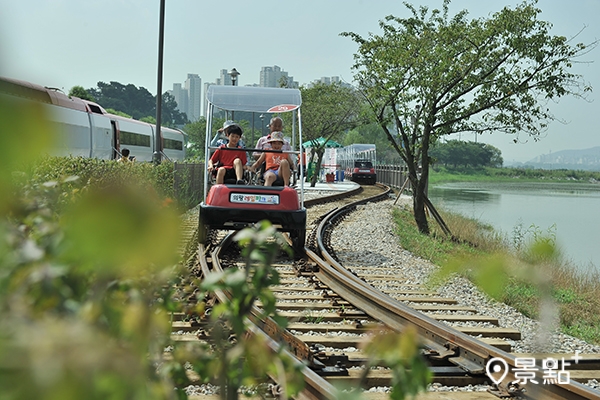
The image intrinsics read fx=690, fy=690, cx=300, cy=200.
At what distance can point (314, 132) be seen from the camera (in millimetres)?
54688

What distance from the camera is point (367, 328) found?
5.79 m

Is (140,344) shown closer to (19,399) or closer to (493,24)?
(19,399)

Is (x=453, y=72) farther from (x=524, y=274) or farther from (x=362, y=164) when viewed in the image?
(x=362, y=164)

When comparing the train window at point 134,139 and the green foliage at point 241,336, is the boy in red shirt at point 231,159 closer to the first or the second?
the green foliage at point 241,336

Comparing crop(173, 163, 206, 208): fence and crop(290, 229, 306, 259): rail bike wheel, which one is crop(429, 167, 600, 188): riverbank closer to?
crop(173, 163, 206, 208): fence

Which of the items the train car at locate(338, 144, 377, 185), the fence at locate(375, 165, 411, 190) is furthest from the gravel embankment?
the train car at locate(338, 144, 377, 185)

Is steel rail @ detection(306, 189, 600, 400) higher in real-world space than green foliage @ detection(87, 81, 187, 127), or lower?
lower

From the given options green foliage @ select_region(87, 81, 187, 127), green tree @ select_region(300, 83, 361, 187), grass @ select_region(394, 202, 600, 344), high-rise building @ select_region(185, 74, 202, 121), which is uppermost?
high-rise building @ select_region(185, 74, 202, 121)

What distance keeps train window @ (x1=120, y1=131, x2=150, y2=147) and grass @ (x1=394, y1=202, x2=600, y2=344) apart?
548 inches

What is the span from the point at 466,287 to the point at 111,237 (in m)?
8.10

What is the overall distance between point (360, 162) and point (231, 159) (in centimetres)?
4418

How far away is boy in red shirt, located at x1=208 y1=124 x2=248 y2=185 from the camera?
1139 centimetres

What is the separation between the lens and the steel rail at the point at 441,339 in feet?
13.6

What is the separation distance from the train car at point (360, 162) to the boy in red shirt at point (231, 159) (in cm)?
4251
